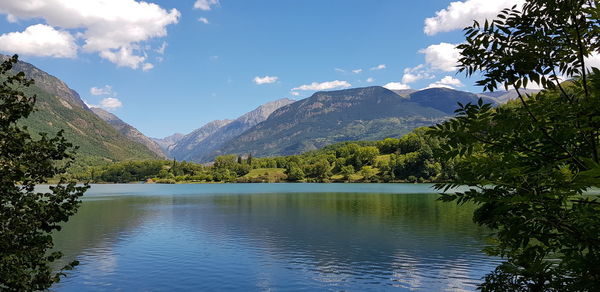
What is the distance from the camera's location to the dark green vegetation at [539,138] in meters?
7.20

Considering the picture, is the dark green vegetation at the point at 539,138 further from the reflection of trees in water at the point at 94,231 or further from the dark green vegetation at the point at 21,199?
the reflection of trees in water at the point at 94,231

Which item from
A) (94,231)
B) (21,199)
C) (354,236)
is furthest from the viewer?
(94,231)

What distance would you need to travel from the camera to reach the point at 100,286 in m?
34.6

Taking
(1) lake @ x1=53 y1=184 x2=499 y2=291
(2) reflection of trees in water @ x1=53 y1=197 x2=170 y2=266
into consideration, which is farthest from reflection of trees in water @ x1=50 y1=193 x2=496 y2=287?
(1) lake @ x1=53 y1=184 x2=499 y2=291

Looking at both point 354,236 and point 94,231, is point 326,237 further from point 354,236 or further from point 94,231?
point 94,231

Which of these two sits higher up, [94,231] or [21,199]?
[21,199]

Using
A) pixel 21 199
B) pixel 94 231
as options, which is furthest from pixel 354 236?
pixel 21 199

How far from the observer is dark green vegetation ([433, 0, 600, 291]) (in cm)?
720

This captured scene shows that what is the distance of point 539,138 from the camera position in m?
8.05

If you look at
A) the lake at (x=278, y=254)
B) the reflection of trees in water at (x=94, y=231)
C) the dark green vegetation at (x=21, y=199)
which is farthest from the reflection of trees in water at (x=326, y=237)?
the dark green vegetation at (x=21, y=199)

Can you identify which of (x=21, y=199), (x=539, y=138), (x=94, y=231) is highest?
(x=539, y=138)

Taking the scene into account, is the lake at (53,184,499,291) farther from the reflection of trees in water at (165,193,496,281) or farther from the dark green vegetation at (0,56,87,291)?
the dark green vegetation at (0,56,87,291)

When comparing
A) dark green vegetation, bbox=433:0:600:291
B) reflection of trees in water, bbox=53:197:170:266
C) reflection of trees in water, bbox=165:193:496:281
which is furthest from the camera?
reflection of trees in water, bbox=53:197:170:266

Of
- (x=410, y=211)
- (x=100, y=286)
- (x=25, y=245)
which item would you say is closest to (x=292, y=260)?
(x=100, y=286)
